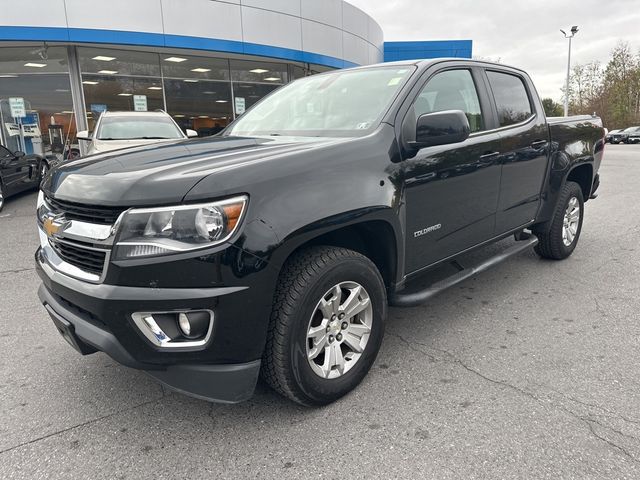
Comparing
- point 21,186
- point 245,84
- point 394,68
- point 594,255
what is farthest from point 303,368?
point 245,84

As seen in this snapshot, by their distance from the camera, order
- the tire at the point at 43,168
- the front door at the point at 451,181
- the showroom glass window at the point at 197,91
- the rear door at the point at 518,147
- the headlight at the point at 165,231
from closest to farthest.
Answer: the headlight at the point at 165,231 < the front door at the point at 451,181 < the rear door at the point at 518,147 < the tire at the point at 43,168 < the showroom glass window at the point at 197,91

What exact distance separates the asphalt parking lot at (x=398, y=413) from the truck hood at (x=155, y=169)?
1172 millimetres

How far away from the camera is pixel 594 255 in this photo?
5.34 m

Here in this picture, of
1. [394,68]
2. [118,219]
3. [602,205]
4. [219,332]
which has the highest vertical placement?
[394,68]

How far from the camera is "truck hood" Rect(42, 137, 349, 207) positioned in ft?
6.78

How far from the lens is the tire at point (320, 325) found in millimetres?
2314

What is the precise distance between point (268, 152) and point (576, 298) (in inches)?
120

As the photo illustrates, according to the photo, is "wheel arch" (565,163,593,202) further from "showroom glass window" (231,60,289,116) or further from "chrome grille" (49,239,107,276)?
"showroom glass window" (231,60,289,116)

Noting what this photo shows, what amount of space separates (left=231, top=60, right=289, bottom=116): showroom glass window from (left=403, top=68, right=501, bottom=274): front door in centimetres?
1490

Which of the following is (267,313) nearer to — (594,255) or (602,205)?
(594,255)

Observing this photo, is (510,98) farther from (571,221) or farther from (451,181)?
(571,221)

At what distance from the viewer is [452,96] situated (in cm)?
349

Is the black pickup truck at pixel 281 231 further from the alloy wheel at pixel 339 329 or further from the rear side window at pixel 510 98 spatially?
the rear side window at pixel 510 98

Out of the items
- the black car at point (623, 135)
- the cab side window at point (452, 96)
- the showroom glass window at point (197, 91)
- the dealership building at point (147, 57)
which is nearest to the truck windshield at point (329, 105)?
the cab side window at point (452, 96)
